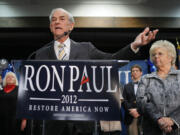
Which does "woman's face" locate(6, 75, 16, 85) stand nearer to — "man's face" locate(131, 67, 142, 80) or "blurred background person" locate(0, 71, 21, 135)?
"blurred background person" locate(0, 71, 21, 135)

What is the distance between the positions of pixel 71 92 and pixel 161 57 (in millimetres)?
915

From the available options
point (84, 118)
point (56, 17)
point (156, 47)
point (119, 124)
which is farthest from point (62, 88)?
point (156, 47)

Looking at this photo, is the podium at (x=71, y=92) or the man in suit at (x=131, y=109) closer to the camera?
the podium at (x=71, y=92)

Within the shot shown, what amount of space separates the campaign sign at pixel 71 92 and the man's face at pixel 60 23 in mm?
565

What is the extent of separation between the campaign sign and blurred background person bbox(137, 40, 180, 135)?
0.46 m

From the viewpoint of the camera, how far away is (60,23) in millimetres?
1872

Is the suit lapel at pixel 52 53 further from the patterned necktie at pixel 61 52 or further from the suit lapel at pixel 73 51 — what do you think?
the suit lapel at pixel 73 51

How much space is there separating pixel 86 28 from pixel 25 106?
1773 millimetres

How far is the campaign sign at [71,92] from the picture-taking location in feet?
4.43

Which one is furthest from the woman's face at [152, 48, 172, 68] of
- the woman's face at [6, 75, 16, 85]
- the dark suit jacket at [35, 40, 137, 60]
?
the woman's face at [6, 75, 16, 85]

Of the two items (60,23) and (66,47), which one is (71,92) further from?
(60,23)

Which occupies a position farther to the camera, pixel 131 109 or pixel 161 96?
pixel 131 109

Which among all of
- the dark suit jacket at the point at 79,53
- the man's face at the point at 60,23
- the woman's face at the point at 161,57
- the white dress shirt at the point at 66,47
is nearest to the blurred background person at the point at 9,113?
the dark suit jacket at the point at 79,53

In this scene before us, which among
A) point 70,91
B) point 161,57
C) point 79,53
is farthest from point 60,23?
point 161,57
